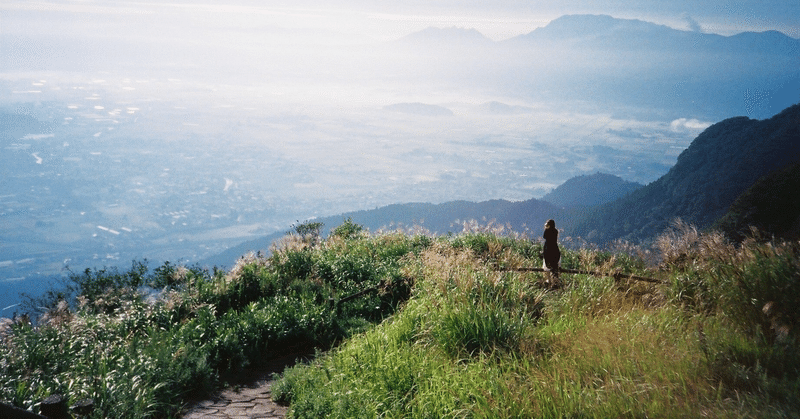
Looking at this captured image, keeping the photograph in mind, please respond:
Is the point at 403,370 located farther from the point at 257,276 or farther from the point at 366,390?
the point at 257,276

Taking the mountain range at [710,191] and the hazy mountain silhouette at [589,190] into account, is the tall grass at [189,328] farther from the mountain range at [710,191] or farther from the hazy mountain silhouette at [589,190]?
the hazy mountain silhouette at [589,190]

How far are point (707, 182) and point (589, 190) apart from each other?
71.4 m

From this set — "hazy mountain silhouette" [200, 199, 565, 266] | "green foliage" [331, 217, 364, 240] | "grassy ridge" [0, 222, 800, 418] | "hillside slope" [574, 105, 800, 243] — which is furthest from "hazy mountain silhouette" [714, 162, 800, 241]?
"grassy ridge" [0, 222, 800, 418]

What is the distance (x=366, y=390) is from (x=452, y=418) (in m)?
1.05

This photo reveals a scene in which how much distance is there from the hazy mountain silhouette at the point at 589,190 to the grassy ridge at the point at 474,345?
139981 millimetres

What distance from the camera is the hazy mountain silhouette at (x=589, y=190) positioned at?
143500 millimetres

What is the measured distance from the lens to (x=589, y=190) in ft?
496

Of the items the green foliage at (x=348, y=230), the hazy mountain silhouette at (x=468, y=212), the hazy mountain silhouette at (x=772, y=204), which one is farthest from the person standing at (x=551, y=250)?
the hazy mountain silhouette at (x=468, y=212)

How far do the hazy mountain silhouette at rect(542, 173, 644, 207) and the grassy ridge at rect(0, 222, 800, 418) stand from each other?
140m

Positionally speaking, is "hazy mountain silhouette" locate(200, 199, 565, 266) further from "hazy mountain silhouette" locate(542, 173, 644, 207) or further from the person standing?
the person standing

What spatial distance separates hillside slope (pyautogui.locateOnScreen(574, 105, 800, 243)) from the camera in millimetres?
71000

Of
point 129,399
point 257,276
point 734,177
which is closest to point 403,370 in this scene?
point 129,399

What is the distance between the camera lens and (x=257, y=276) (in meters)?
9.38

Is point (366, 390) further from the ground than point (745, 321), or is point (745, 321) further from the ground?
point (745, 321)
